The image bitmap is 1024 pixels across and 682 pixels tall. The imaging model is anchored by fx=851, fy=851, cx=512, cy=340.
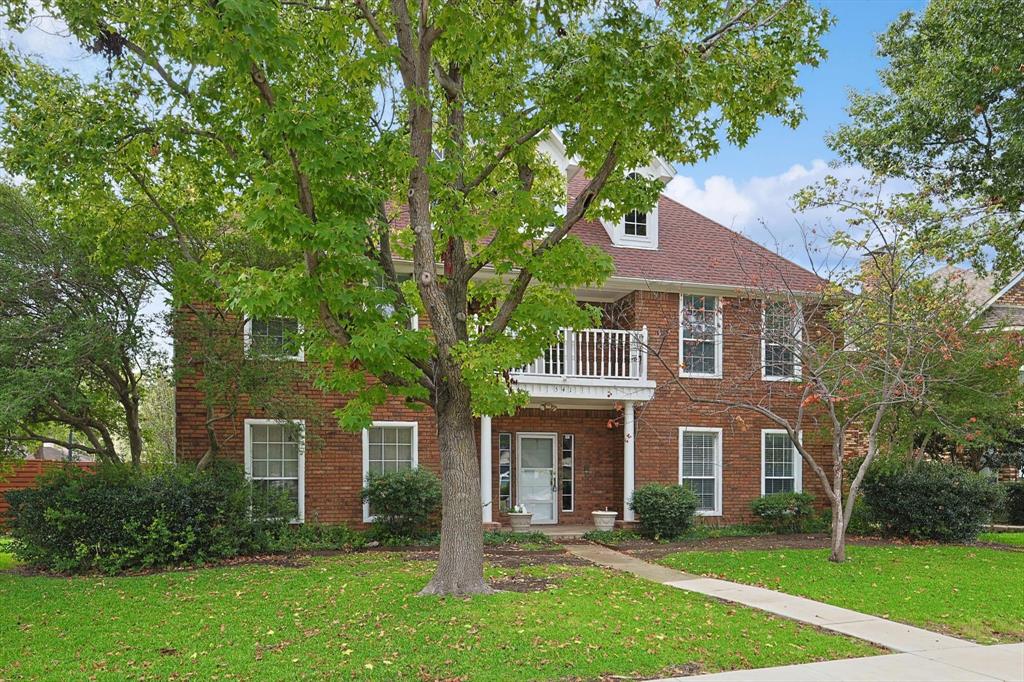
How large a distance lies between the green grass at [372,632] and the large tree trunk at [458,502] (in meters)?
0.46

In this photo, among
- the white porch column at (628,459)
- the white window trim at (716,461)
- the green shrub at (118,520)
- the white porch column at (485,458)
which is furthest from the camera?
the white window trim at (716,461)

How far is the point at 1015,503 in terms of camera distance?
77.2ft

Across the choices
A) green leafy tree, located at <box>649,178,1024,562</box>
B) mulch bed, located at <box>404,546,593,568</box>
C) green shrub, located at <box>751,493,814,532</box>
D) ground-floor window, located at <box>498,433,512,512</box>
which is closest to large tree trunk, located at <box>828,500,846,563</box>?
green leafy tree, located at <box>649,178,1024,562</box>

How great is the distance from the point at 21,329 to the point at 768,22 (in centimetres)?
1106

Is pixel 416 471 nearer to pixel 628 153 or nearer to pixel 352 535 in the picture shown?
pixel 352 535

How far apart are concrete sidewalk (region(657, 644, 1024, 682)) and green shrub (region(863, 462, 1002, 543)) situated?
963 centimetres

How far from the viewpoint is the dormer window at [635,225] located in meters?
19.9

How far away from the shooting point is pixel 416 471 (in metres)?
16.2

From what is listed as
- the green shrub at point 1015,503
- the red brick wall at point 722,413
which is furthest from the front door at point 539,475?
the green shrub at point 1015,503

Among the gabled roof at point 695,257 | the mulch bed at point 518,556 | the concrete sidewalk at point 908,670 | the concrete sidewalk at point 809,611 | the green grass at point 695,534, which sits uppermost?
the gabled roof at point 695,257

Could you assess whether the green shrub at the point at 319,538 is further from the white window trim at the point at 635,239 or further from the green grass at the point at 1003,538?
the green grass at the point at 1003,538

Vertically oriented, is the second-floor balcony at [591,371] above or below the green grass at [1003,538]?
above

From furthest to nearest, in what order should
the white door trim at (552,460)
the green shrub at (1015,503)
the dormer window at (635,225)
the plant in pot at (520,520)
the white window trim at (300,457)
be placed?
the green shrub at (1015,503)
the dormer window at (635,225)
the white door trim at (552,460)
the plant in pot at (520,520)
the white window trim at (300,457)

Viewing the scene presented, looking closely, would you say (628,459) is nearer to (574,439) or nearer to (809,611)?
(574,439)
